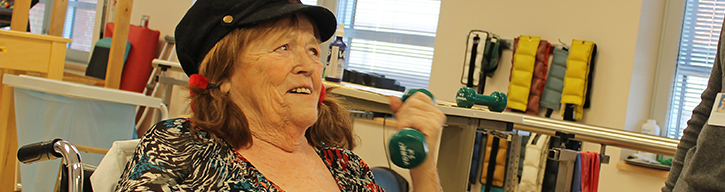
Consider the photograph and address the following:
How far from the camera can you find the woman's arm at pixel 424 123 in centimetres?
113

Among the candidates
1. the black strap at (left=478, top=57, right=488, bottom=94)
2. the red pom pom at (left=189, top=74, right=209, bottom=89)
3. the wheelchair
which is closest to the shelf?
the black strap at (left=478, top=57, right=488, bottom=94)

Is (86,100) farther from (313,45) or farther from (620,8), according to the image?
(620,8)

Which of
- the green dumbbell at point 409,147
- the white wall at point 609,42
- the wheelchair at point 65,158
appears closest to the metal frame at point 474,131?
the green dumbbell at point 409,147

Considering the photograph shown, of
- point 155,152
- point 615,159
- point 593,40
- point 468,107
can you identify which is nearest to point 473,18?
point 593,40

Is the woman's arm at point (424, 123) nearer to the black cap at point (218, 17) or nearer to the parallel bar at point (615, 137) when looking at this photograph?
the black cap at point (218, 17)

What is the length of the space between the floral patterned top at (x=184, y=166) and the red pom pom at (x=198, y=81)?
9cm

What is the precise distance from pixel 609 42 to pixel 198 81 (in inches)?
140

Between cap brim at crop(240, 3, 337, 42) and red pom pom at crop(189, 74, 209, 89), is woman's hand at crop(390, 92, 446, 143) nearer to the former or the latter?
cap brim at crop(240, 3, 337, 42)

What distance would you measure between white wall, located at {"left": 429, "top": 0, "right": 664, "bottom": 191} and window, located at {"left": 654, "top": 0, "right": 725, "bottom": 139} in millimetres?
174

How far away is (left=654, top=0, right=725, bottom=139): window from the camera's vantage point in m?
3.82

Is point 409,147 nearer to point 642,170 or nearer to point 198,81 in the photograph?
point 198,81

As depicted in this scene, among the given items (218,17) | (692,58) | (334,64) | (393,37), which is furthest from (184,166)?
(393,37)

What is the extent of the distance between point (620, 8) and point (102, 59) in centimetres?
471

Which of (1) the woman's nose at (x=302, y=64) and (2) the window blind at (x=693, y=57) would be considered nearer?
(1) the woman's nose at (x=302, y=64)
